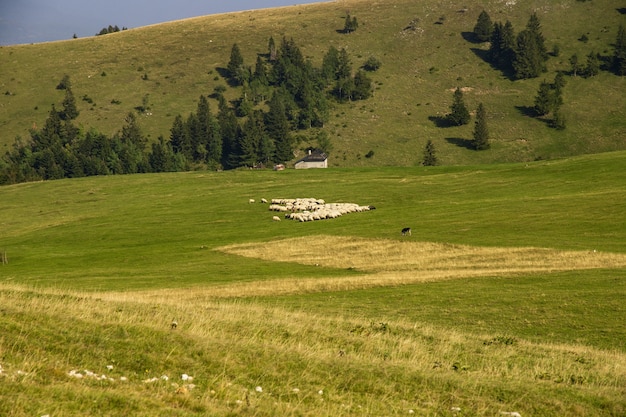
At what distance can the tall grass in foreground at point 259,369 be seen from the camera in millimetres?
15305

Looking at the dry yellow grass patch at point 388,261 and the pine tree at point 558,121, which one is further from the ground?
the dry yellow grass patch at point 388,261

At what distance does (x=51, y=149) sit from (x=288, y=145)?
59.0 metres

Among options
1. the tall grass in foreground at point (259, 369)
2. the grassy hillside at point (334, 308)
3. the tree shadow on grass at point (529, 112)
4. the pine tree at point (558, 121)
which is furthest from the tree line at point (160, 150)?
the tall grass in foreground at point (259, 369)

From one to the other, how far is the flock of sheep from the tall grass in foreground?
194 ft

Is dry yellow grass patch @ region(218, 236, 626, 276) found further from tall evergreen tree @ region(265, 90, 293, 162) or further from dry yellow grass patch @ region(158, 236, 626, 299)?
tall evergreen tree @ region(265, 90, 293, 162)

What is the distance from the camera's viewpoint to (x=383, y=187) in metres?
111

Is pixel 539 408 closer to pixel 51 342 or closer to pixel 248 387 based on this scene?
pixel 248 387

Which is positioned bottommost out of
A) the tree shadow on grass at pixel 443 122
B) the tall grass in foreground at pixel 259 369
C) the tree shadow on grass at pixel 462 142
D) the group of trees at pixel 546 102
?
the tree shadow on grass at pixel 462 142

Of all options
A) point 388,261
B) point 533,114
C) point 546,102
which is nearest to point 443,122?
point 533,114

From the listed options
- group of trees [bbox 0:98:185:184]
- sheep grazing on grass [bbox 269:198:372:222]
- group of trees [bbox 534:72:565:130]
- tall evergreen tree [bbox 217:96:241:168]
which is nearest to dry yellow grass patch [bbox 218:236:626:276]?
sheep grazing on grass [bbox 269:198:372:222]

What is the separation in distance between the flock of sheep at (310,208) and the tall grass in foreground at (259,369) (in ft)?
194

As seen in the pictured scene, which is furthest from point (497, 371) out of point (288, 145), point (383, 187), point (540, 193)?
point (288, 145)

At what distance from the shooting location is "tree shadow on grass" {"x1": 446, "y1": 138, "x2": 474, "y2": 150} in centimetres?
18250

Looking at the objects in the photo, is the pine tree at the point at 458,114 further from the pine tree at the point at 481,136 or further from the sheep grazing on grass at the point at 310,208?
the sheep grazing on grass at the point at 310,208
